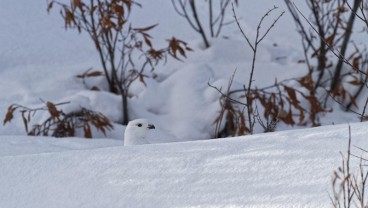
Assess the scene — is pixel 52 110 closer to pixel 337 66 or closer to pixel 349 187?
pixel 337 66

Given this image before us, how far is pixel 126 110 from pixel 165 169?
2.25 metres

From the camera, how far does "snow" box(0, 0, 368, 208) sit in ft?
5.98

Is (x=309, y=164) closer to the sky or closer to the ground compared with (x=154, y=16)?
closer to the ground

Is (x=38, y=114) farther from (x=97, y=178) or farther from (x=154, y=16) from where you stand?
(x=97, y=178)

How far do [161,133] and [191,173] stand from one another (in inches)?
86.0

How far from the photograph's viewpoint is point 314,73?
186 inches

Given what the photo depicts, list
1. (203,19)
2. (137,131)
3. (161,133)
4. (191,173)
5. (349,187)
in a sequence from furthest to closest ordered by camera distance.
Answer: (203,19)
(161,133)
(137,131)
(191,173)
(349,187)

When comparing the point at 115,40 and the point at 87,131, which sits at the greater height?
the point at 115,40

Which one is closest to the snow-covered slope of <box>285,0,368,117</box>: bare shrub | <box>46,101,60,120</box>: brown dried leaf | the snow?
the snow

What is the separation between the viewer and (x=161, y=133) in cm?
408

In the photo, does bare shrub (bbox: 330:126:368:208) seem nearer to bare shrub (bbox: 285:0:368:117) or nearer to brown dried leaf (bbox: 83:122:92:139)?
brown dried leaf (bbox: 83:122:92:139)

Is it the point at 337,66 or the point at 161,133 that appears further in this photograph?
the point at 337,66

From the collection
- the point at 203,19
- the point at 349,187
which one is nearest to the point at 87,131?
the point at 203,19

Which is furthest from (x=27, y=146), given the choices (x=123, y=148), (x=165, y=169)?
(x=165, y=169)
